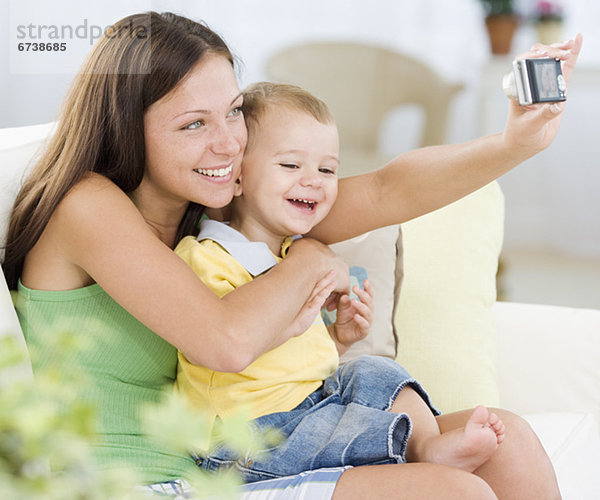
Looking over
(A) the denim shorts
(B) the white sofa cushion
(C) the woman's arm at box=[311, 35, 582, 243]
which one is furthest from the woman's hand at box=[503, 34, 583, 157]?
(B) the white sofa cushion

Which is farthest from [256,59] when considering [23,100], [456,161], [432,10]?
[456,161]

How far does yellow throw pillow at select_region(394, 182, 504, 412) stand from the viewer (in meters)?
1.58

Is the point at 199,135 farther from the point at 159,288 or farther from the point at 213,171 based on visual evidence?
the point at 159,288

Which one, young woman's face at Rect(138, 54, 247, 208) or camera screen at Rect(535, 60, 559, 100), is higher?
camera screen at Rect(535, 60, 559, 100)

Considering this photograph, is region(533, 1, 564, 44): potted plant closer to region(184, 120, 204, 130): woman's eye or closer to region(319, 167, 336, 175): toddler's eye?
region(319, 167, 336, 175): toddler's eye

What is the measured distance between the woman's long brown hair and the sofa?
0.55 meters

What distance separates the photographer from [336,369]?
128cm

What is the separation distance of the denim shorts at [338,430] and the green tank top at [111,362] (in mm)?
85

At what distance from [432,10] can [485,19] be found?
301mm

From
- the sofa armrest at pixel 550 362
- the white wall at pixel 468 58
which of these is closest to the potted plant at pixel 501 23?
the white wall at pixel 468 58

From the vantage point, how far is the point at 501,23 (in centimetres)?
430

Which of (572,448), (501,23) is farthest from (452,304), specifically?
(501,23)

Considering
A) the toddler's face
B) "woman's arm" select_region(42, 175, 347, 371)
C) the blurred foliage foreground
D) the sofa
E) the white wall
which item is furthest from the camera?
the white wall

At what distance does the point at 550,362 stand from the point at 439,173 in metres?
0.60
